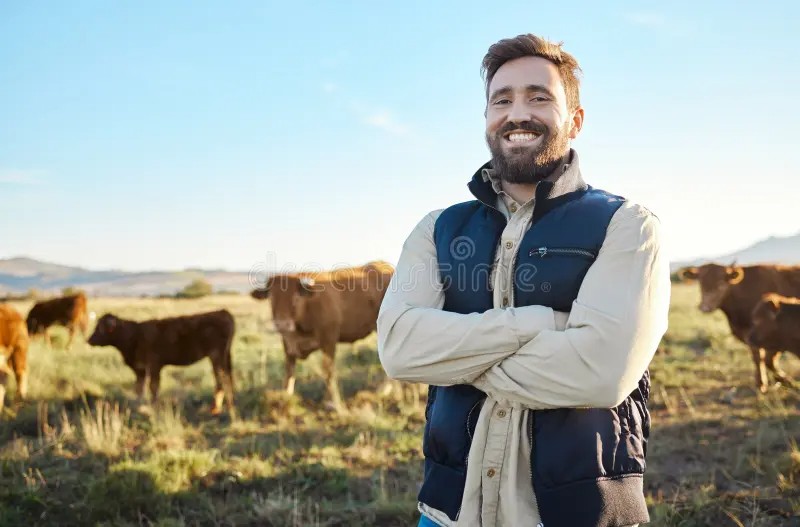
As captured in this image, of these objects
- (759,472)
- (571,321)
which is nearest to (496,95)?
(571,321)

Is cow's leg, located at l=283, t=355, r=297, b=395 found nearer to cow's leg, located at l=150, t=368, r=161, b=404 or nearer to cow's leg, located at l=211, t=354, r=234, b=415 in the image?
cow's leg, located at l=211, t=354, r=234, b=415

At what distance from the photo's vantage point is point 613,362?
2105 mm

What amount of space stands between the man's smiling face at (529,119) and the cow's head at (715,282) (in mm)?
10147

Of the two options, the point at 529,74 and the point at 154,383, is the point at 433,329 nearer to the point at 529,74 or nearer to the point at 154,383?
the point at 529,74

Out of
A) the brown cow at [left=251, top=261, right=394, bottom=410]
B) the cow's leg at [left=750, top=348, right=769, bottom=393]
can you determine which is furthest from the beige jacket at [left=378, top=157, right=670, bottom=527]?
the cow's leg at [left=750, top=348, right=769, bottom=393]

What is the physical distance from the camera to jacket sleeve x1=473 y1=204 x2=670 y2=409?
210cm

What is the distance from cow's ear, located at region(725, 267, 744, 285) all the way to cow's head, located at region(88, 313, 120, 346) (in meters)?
10.3

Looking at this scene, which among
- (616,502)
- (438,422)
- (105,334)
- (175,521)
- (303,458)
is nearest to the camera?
(616,502)

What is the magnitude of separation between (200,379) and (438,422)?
31.7 ft

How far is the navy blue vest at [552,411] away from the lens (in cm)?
205

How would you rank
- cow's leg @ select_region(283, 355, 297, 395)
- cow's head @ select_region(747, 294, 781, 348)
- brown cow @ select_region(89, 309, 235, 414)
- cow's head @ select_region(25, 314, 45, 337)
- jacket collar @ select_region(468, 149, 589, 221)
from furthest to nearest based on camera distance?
cow's head @ select_region(25, 314, 45, 337) < cow's leg @ select_region(283, 355, 297, 395) < brown cow @ select_region(89, 309, 235, 414) < cow's head @ select_region(747, 294, 781, 348) < jacket collar @ select_region(468, 149, 589, 221)

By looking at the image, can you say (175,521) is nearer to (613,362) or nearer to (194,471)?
(194,471)

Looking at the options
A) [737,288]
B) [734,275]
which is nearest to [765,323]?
[734,275]

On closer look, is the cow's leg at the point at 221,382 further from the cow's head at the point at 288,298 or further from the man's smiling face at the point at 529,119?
the man's smiling face at the point at 529,119
